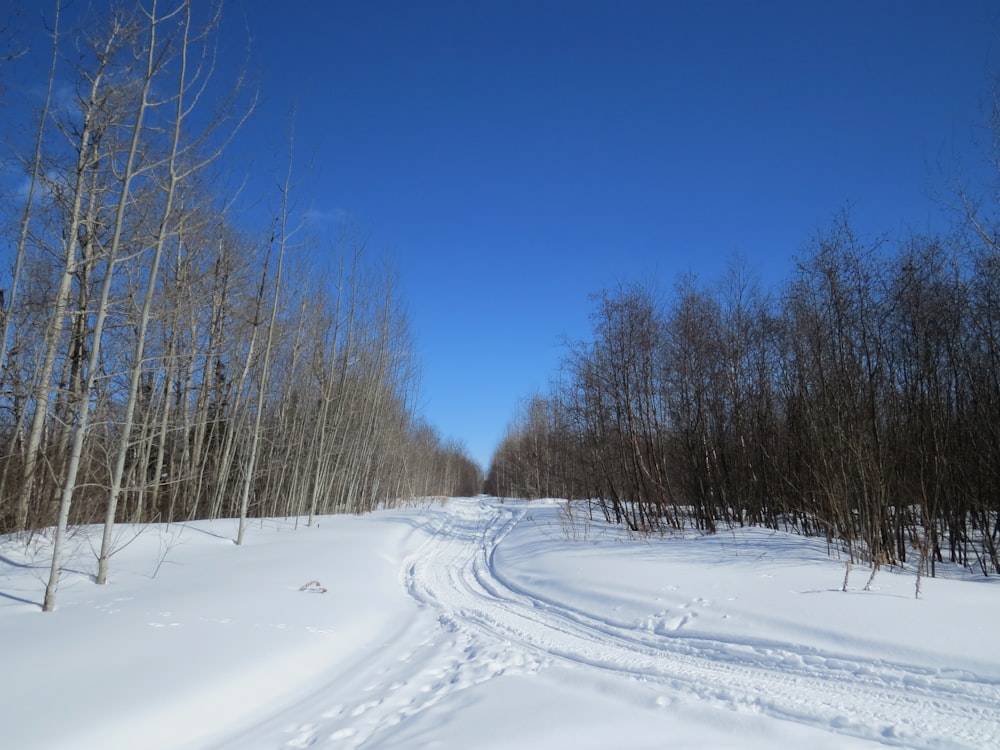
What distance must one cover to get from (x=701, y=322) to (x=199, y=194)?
1351cm

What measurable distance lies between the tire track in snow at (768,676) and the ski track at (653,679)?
0.04 feet

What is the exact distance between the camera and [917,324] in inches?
427

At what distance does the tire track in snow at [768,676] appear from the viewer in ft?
12.0

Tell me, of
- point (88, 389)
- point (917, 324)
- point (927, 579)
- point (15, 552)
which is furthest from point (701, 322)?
point (15, 552)

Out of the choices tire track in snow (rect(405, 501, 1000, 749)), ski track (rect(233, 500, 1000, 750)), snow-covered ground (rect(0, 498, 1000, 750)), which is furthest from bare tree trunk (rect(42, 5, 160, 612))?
tire track in snow (rect(405, 501, 1000, 749))

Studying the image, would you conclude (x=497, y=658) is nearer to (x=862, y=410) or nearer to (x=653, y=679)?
(x=653, y=679)

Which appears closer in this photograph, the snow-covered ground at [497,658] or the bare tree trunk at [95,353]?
the snow-covered ground at [497,658]

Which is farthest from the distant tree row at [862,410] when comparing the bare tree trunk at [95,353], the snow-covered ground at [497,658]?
the bare tree trunk at [95,353]

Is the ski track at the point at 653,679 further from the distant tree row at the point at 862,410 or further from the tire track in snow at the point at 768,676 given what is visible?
the distant tree row at the point at 862,410

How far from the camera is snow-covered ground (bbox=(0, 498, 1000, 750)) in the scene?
3590 mm

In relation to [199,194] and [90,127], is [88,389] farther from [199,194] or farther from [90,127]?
[199,194]

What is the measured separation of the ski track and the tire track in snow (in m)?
0.01

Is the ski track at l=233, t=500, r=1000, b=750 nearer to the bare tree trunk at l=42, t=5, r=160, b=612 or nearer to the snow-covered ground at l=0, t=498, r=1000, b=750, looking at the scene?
the snow-covered ground at l=0, t=498, r=1000, b=750

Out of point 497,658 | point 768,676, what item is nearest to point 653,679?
point 768,676
